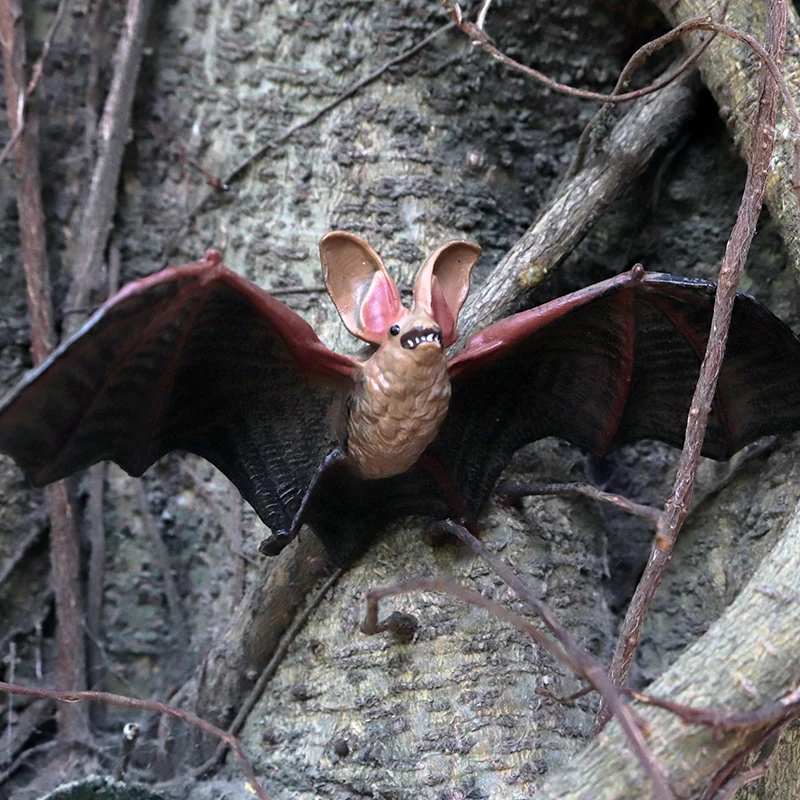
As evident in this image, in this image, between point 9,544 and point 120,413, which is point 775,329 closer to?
point 120,413

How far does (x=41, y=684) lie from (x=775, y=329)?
131cm

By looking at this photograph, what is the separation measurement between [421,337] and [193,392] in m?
0.32

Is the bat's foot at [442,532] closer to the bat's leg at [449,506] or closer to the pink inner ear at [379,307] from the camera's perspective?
the bat's leg at [449,506]

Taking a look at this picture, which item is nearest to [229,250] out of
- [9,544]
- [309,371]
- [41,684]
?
[309,371]

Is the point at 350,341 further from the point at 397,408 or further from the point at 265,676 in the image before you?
the point at 265,676

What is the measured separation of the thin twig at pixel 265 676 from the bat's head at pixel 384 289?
414mm

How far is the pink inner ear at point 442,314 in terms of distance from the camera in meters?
1.27

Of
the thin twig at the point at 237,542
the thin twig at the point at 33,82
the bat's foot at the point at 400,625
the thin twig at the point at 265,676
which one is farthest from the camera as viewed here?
the thin twig at the point at 33,82

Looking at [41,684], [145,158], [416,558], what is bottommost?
[416,558]

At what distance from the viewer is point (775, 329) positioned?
1.30 meters

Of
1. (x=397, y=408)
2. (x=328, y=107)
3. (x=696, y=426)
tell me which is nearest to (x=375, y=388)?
(x=397, y=408)

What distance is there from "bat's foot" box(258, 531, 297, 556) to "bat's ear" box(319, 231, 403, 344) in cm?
29

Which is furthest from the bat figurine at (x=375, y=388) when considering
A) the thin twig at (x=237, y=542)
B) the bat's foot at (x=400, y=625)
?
the thin twig at (x=237, y=542)

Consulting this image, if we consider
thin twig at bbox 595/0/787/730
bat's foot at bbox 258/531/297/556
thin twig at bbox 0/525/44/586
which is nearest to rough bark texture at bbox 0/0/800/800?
thin twig at bbox 0/525/44/586
